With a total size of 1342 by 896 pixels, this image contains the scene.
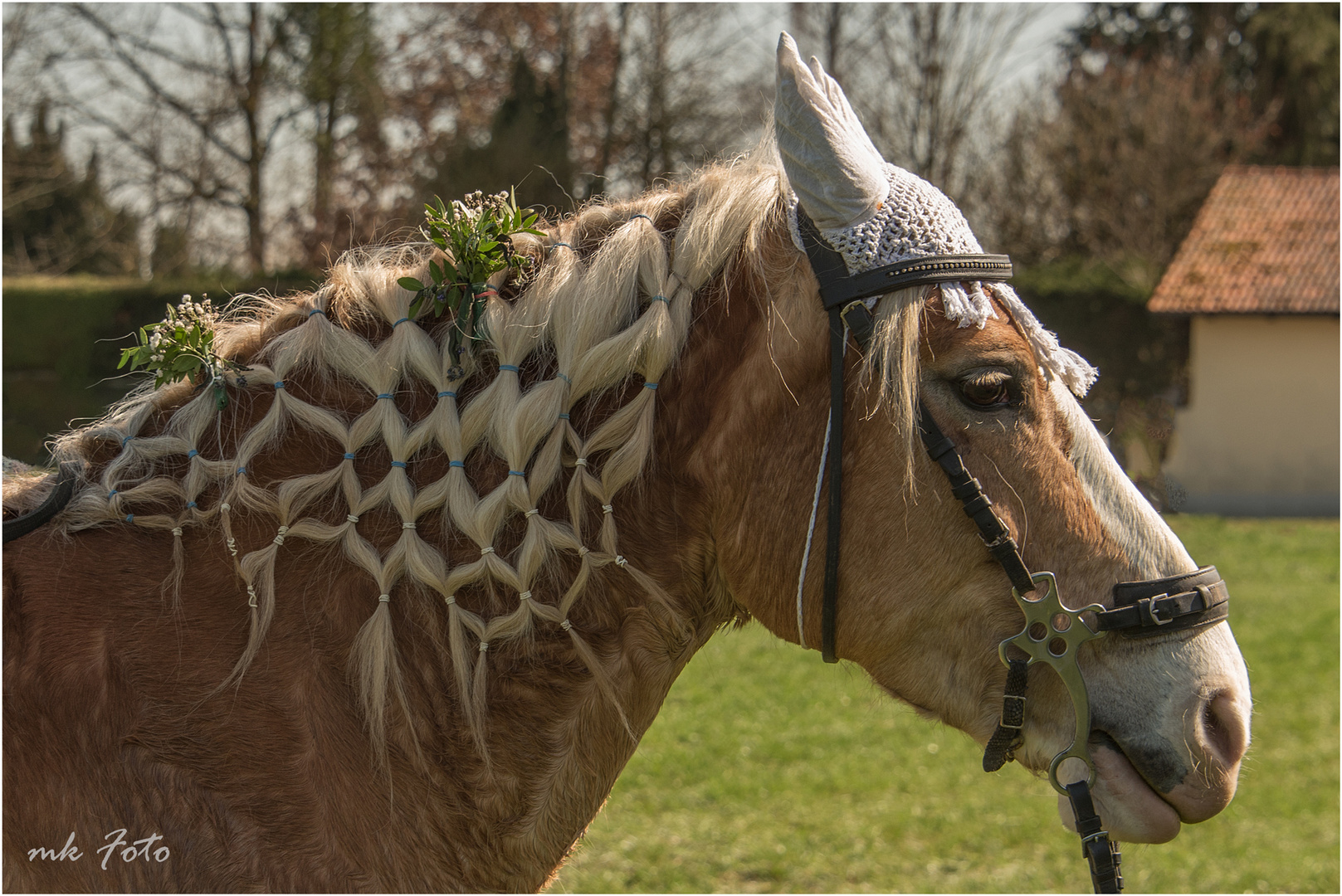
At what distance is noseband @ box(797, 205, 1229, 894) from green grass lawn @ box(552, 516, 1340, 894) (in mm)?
1827

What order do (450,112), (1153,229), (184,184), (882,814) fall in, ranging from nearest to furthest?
(882,814) → (184,184) → (450,112) → (1153,229)

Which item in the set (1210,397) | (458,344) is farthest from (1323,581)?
(458,344)

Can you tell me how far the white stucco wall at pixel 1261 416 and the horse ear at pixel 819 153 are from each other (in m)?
19.6

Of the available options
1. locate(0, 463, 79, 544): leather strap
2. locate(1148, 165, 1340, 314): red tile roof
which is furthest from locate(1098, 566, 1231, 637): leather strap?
locate(1148, 165, 1340, 314): red tile roof

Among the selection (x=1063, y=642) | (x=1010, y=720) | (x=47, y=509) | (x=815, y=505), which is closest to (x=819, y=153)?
(x=815, y=505)

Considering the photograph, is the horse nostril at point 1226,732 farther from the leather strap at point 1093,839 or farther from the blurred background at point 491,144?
the blurred background at point 491,144

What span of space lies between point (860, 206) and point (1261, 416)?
21315 millimetres

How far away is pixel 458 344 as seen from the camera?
5.82ft

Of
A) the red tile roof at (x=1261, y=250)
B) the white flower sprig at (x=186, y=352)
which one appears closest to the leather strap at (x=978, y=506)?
the white flower sprig at (x=186, y=352)

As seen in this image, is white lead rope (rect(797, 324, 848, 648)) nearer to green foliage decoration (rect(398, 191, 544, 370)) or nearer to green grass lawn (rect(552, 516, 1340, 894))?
Answer: green foliage decoration (rect(398, 191, 544, 370))

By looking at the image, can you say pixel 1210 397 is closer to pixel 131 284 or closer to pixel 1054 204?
pixel 1054 204

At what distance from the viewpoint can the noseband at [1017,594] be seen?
5.40 feet

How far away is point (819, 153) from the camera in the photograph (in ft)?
5.52

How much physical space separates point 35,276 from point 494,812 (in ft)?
59.3
